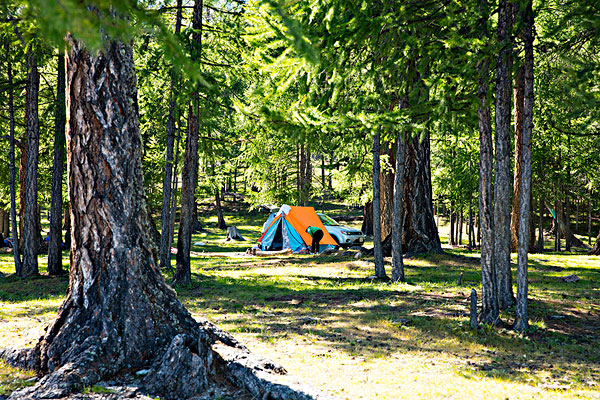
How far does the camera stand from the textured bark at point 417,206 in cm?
1575

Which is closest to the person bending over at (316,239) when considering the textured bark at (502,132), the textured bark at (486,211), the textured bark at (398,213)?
the textured bark at (398,213)

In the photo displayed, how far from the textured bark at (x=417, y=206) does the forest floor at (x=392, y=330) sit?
5.74 feet

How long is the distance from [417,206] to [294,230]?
22.3 ft

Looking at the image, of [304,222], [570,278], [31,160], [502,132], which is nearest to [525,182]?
[502,132]

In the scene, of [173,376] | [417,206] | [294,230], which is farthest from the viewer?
[294,230]

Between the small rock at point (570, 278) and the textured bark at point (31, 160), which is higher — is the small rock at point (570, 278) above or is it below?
below

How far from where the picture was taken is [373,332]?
750 cm

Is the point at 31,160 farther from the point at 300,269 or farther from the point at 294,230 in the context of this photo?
the point at 294,230

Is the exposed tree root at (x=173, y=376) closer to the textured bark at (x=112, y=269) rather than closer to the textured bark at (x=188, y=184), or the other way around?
the textured bark at (x=112, y=269)

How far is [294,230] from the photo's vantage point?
68.9ft

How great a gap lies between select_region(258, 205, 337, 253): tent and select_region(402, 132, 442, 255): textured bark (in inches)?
230

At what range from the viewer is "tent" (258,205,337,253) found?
2095cm

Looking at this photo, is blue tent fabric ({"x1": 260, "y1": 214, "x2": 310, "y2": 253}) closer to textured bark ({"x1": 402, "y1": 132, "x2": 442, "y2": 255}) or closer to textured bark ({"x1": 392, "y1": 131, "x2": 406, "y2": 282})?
textured bark ({"x1": 402, "y1": 132, "x2": 442, "y2": 255})

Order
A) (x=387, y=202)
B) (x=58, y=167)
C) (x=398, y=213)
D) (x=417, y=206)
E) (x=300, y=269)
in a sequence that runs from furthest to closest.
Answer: (x=387, y=202) < (x=417, y=206) < (x=300, y=269) < (x=58, y=167) < (x=398, y=213)
